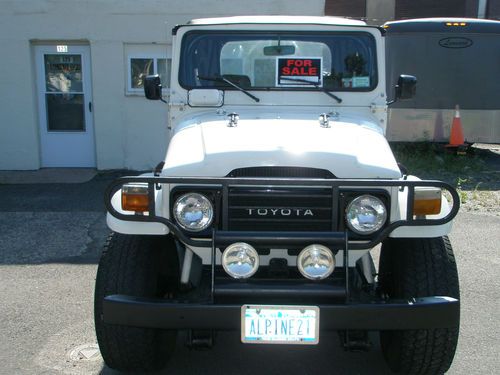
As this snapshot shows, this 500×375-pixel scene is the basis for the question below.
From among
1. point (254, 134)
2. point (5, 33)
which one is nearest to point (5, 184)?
point (5, 33)

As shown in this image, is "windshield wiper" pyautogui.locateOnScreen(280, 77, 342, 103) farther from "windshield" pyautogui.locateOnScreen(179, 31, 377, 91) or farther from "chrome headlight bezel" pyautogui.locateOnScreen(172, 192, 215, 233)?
"chrome headlight bezel" pyautogui.locateOnScreen(172, 192, 215, 233)

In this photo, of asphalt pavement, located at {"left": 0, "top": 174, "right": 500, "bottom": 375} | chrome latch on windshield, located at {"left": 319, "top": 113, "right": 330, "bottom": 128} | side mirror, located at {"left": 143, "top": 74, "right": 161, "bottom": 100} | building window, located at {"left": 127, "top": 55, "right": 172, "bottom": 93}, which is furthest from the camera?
building window, located at {"left": 127, "top": 55, "right": 172, "bottom": 93}

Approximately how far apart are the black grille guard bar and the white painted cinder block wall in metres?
7.14

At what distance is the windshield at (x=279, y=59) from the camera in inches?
171

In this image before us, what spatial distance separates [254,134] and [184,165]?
0.52 m

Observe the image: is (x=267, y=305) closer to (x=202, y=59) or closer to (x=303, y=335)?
(x=303, y=335)

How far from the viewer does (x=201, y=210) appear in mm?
3053

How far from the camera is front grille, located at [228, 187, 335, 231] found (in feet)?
9.99

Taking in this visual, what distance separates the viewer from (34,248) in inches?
236

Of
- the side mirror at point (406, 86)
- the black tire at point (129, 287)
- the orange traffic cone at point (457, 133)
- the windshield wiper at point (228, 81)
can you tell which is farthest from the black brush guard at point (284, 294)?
the orange traffic cone at point (457, 133)

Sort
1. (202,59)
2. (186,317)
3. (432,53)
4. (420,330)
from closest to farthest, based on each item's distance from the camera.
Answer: (186,317)
(420,330)
(202,59)
(432,53)

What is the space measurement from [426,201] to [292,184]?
746 mm

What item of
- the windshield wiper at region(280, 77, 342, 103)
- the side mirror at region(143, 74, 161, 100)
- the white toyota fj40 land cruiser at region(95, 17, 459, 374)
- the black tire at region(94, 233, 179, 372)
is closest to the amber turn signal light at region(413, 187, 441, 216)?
the white toyota fj40 land cruiser at region(95, 17, 459, 374)

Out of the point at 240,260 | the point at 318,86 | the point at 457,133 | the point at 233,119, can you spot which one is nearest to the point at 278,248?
the point at 240,260
